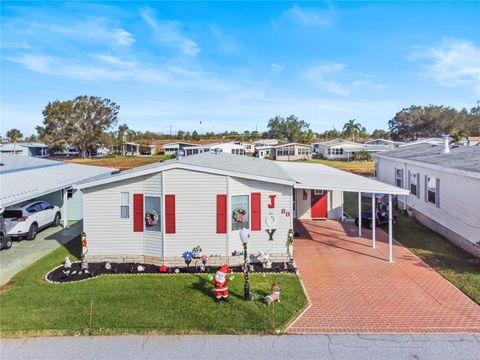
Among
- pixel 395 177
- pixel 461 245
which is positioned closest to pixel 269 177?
pixel 461 245

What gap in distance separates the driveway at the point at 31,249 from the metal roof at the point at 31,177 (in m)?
2.03

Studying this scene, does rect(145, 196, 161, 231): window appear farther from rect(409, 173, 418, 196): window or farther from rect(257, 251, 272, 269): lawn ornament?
rect(409, 173, 418, 196): window

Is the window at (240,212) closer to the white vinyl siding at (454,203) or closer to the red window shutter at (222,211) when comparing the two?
the red window shutter at (222,211)

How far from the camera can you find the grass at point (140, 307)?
8188 millimetres

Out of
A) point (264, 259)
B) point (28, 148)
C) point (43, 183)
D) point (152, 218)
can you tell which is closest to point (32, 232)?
point (43, 183)

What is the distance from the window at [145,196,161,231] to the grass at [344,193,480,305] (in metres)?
9.22

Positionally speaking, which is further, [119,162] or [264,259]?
[119,162]

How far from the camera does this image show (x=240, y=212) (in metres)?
12.4

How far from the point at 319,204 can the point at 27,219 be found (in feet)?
45.6

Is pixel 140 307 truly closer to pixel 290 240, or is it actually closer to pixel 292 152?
pixel 290 240

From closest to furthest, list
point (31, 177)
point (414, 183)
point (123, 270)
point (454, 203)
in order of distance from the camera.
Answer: point (123, 270) → point (454, 203) → point (31, 177) → point (414, 183)

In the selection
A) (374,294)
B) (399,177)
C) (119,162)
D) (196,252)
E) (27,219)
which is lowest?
(374,294)

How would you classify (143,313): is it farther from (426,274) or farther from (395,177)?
(395,177)

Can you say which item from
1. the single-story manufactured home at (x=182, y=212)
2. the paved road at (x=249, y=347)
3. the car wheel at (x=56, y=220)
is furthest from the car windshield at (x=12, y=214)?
the paved road at (x=249, y=347)
